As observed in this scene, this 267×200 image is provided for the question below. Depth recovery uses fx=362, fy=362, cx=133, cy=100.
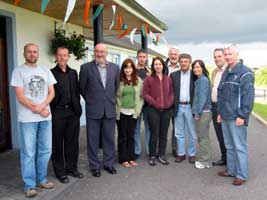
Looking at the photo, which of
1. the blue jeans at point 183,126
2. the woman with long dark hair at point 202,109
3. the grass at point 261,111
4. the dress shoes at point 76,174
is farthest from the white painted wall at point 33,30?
the grass at point 261,111

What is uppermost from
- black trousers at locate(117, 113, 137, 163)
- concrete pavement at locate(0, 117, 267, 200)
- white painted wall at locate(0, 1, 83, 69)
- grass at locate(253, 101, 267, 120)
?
white painted wall at locate(0, 1, 83, 69)

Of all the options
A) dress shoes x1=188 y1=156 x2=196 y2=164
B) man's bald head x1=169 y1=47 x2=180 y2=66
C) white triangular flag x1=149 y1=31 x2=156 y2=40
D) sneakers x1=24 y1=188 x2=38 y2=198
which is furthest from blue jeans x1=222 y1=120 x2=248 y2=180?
white triangular flag x1=149 y1=31 x2=156 y2=40

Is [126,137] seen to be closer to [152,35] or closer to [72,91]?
[72,91]

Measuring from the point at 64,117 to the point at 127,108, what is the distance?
1226mm

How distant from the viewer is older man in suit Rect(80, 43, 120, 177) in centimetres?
552

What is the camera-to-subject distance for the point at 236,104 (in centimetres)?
511

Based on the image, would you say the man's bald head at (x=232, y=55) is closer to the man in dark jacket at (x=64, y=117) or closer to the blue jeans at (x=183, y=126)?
the blue jeans at (x=183, y=126)

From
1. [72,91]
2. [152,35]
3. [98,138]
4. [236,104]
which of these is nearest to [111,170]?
[98,138]

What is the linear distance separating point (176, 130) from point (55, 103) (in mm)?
2400

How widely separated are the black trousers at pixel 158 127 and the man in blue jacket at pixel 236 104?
1194 millimetres

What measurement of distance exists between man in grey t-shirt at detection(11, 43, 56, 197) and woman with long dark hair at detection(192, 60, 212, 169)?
246cm

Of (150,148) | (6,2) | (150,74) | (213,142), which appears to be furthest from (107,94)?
(213,142)

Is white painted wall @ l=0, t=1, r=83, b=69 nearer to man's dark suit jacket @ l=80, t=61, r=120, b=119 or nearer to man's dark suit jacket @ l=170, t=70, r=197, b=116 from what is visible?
Answer: man's dark suit jacket @ l=80, t=61, r=120, b=119

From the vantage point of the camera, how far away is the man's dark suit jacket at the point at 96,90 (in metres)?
5.51
